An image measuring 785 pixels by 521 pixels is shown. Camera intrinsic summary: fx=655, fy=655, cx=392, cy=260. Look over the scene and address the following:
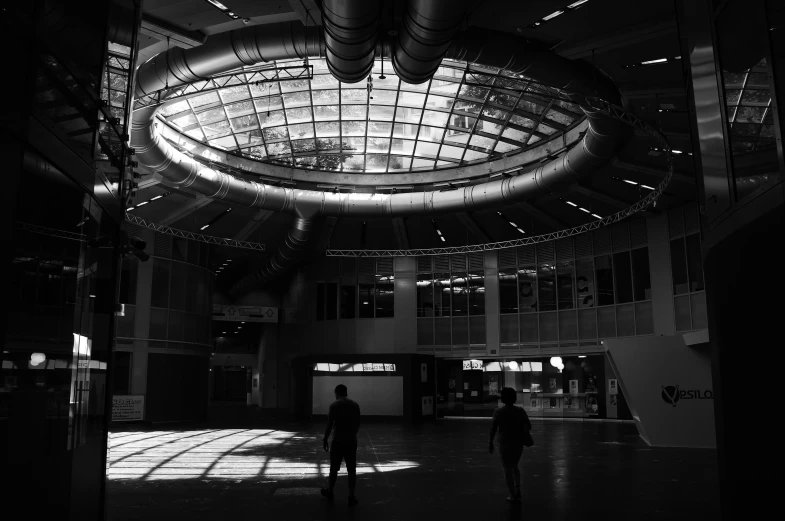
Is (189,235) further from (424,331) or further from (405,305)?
(424,331)

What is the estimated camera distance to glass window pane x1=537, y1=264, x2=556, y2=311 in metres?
34.7

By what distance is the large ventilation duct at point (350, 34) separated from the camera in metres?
12.8

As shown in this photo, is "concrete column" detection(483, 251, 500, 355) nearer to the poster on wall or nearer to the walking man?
the poster on wall

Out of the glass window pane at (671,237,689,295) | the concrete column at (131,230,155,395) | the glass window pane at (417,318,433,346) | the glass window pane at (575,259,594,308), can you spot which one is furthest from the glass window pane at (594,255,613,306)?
the concrete column at (131,230,155,395)

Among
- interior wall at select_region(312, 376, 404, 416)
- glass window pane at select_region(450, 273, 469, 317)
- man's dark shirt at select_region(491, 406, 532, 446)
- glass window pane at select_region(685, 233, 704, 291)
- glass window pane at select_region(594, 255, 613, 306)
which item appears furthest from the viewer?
glass window pane at select_region(450, 273, 469, 317)

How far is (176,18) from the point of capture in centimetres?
1636

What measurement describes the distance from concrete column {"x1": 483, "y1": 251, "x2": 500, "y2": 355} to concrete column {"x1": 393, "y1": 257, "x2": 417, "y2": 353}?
4.12m

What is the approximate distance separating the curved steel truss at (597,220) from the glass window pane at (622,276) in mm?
2877

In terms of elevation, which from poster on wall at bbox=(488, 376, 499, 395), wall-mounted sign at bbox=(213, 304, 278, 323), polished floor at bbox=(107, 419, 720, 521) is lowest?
polished floor at bbox=(107, 419, 720, 521)

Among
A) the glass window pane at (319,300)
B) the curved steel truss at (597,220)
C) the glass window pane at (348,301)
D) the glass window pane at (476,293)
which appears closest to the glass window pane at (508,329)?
the glass window pane at (476,293)

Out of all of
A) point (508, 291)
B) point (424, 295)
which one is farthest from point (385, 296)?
point (508, 291)

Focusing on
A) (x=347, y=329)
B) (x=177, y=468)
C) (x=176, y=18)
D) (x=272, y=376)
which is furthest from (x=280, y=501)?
(x=272, y=376)

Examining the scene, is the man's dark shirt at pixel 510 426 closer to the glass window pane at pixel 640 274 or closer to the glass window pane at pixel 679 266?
the glass window pane at pixel 679 266

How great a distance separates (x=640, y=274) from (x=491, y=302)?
27.2ft
